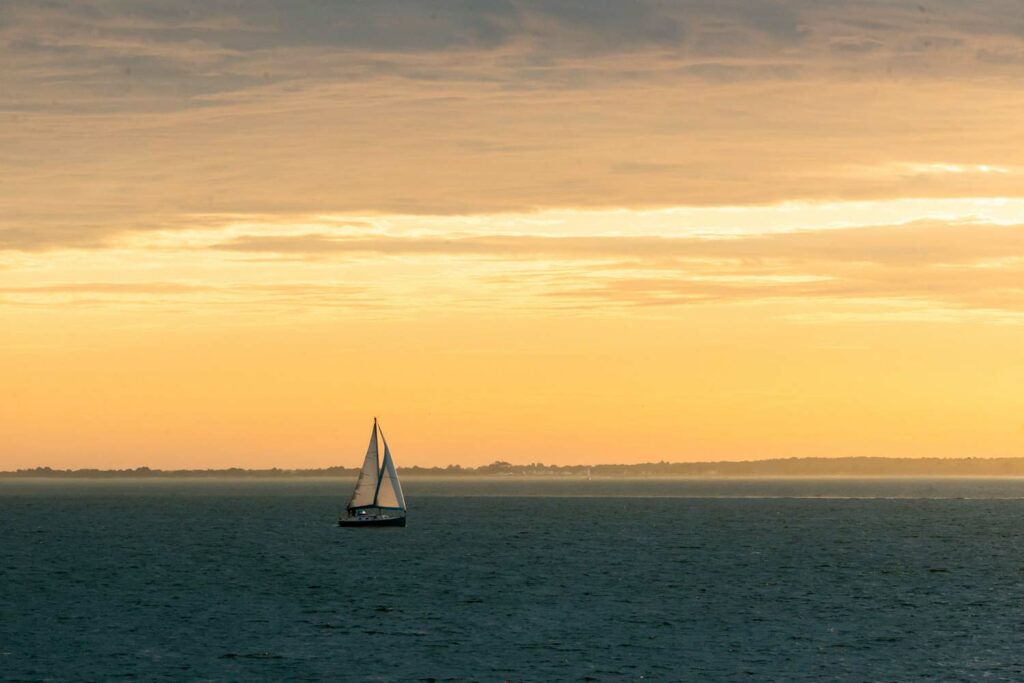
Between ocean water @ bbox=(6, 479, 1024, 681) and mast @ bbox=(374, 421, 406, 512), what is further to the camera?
mast @ bbox=(374, 421, 406, 512)

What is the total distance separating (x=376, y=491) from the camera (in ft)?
589

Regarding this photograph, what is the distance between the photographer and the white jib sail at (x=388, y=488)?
176 meters

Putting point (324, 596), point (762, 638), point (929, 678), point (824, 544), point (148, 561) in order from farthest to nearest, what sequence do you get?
point (824, 544), point (148, 561), point (324, 596), point (762, 638), point (929, 678)

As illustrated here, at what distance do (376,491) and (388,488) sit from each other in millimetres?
1687

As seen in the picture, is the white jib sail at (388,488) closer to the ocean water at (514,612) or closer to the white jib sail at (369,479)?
the white jib sail at (369,479)

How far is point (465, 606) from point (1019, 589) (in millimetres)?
44951

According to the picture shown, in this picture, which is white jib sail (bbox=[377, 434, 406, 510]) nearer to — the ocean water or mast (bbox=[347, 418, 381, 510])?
mast (bbox=[347, 418, 381, 510])

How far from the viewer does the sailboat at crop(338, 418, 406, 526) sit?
6944 inches

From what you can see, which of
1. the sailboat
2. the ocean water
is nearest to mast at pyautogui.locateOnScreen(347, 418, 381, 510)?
the sailboat

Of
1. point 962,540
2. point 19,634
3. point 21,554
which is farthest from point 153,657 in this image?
point 962,540

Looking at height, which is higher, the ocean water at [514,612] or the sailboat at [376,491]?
the sailboat at [376,491]

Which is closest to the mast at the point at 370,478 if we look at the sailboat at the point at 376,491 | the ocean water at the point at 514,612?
the sailboat at the point at 376,491

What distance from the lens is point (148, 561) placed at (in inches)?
5428

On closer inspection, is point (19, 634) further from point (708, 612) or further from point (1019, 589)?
point (1019, 589)
